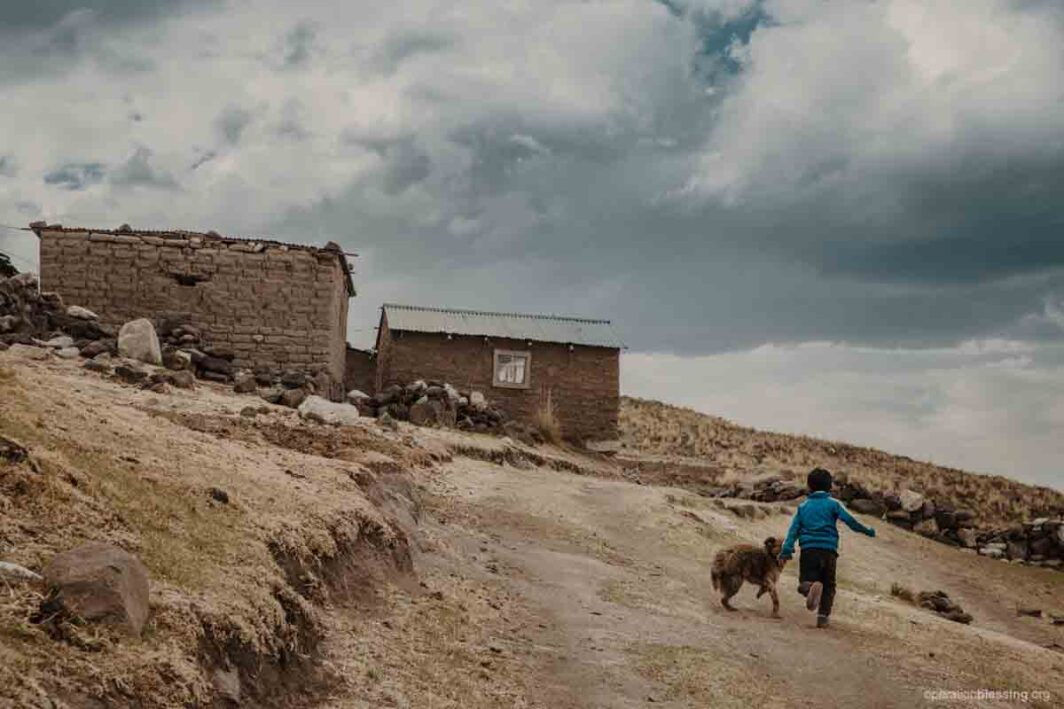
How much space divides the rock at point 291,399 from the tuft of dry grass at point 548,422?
37.1 feet

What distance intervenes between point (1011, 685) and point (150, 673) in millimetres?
9101

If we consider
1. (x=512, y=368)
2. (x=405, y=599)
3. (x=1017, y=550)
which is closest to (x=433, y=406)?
(x=512, y=368)

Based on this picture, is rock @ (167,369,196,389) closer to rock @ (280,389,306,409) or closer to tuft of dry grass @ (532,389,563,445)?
rock @ (280,389,306,409)

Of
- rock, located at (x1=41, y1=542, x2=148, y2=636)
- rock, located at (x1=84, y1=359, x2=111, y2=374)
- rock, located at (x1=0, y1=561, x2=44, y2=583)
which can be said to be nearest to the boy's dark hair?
rock, located at (x1=41, y1=542, x2=148, y2=636)

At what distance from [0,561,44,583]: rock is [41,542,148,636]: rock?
7cm

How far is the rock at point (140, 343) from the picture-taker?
2084 centimetres

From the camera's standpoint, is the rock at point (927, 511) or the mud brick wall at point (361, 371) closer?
the rock at point (927, 511)

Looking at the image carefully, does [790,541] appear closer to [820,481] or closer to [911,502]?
[820,481]

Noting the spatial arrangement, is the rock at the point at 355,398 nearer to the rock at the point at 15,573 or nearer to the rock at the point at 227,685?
the rock at the point at 227,685

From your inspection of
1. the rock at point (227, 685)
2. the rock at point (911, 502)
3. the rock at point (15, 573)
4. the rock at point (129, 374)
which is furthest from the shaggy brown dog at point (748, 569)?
the rock at point (911, 502)

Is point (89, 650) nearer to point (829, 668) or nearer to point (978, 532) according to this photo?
point (829, 668)

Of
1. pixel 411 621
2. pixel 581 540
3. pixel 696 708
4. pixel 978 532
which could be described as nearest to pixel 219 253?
pixel 581 540

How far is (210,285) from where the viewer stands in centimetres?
2431

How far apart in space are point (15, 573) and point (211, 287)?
20.5 meters
